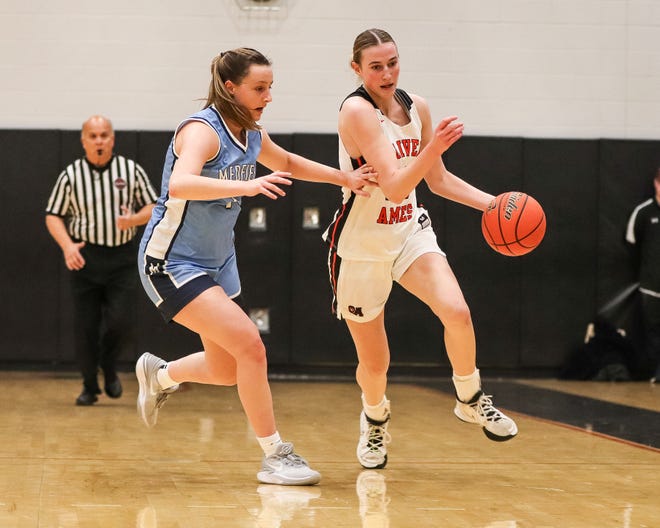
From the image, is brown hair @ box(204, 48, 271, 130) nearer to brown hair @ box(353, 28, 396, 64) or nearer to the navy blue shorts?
brown hair @ box(353, 28, 396, 64)

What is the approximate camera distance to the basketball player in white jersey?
14.6 feet

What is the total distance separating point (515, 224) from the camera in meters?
4.45

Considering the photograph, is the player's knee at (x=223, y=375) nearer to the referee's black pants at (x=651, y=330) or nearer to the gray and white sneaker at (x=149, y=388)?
the gray and white sneaker at (x=149, y=388)

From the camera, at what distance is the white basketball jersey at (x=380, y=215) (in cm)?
462

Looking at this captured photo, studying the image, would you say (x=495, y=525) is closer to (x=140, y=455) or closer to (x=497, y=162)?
(x=140, y=455)

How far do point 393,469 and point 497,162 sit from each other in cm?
509

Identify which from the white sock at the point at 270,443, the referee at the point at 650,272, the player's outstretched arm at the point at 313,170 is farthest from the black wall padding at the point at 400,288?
the white sock at the point at 270,443

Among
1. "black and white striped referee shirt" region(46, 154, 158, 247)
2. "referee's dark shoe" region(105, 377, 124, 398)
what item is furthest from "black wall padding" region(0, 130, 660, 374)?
"black and white striped referee shirt" region(46, 154, 158, 247)

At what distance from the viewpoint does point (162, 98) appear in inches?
369

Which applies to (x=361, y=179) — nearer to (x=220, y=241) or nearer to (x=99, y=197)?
(x=220, y=241)

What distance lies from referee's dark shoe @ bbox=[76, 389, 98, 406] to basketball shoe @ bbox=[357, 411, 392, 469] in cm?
296

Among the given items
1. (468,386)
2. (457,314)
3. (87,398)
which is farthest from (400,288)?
(457,314)

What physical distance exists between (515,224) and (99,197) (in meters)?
3.75

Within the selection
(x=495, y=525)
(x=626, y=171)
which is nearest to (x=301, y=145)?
(x=626, y=171)
